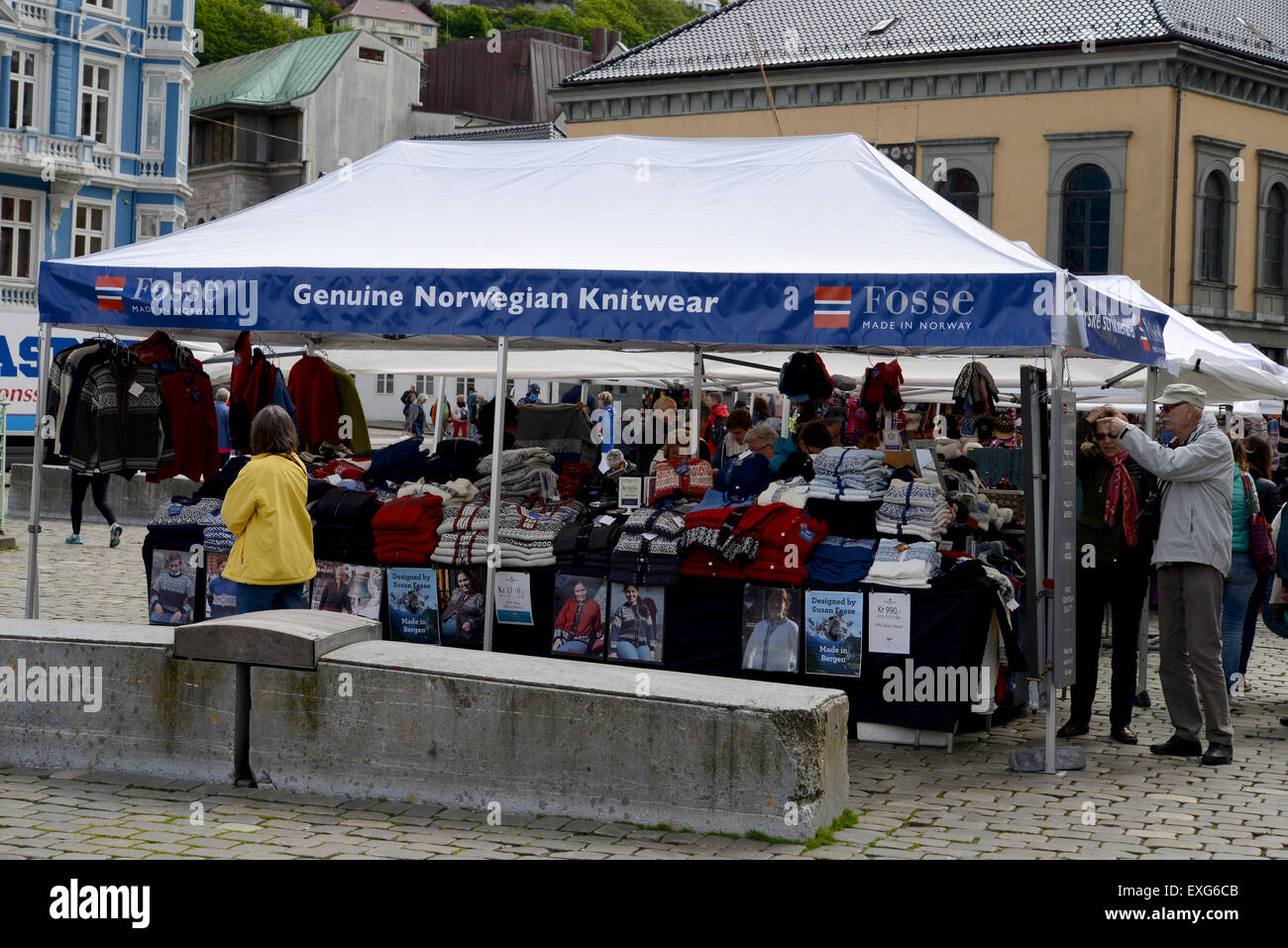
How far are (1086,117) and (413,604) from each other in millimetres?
34246

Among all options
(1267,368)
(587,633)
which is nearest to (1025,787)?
(587,633)

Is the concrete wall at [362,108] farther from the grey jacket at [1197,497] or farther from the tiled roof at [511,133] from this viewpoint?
the grey jacket at [1197,497]

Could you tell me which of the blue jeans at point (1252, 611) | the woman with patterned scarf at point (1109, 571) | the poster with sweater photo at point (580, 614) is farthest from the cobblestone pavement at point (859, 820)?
the blue jeans at point (1252, 611)

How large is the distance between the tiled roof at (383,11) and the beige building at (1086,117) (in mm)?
90058

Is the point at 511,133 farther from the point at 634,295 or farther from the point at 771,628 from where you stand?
the point at 771,628

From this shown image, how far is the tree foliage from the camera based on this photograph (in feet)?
379

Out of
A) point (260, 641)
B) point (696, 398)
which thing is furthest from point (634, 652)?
point (696, 398)

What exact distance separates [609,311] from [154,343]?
3.59 m

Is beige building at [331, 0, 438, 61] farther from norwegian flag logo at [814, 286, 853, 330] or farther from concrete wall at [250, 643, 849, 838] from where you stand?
concrete wall at [250, 643, 849, 838]

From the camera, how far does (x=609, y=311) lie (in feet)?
28.2

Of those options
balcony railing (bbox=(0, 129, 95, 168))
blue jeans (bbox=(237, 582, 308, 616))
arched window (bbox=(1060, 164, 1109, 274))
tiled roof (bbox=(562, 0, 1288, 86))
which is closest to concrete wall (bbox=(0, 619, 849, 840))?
blue jeans (bbox=(237, 582, 308, 616))

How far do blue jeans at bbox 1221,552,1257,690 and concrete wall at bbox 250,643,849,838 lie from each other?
4391 millimetres

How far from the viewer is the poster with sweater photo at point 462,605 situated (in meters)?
9.51

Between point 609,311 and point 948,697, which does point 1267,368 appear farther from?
point 609,311
